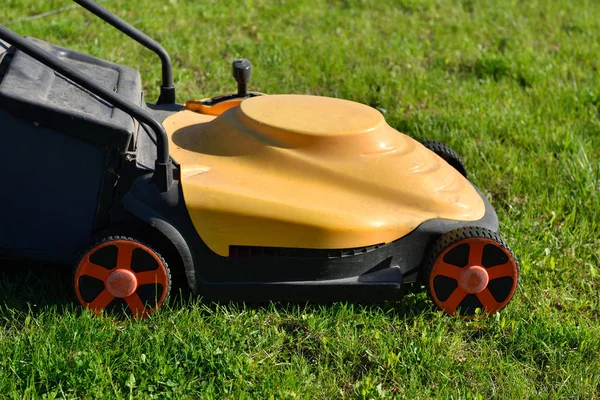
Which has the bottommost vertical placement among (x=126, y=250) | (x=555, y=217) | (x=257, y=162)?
(x=555, y=217)

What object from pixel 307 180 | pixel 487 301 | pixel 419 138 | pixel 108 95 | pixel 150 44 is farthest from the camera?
pixel 419 138

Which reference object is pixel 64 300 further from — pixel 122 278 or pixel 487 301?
pixel 487 301

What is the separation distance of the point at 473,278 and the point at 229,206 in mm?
720

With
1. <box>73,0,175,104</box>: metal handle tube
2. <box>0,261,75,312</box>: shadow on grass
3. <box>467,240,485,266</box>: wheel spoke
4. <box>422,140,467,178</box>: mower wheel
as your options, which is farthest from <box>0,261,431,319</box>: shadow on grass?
<box>73,0,175,104</box>: metal handle tube

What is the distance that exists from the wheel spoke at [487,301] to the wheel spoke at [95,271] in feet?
3.42

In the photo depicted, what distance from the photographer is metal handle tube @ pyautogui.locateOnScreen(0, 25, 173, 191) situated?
1971 millimetres

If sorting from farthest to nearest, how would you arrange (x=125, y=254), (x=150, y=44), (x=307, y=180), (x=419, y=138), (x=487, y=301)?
(x=419, y=138), (x=150, y=44), (x=487, y=301), (x=307, y=180), (x=125, y=254)

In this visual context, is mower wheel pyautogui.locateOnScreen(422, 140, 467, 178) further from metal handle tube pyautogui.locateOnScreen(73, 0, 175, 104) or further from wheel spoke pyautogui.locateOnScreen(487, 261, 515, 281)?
metal handle tube pyautogui.locateOnScreen(73, 0, 175, 104)

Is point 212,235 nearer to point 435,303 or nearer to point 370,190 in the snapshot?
point 370,190

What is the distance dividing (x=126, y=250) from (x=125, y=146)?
28cm

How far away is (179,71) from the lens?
3.94 metres

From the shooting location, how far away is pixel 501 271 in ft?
7.60

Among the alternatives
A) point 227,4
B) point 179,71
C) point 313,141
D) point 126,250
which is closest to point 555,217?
point 313,141

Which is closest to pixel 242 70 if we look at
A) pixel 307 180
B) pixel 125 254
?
pixel 307 180
